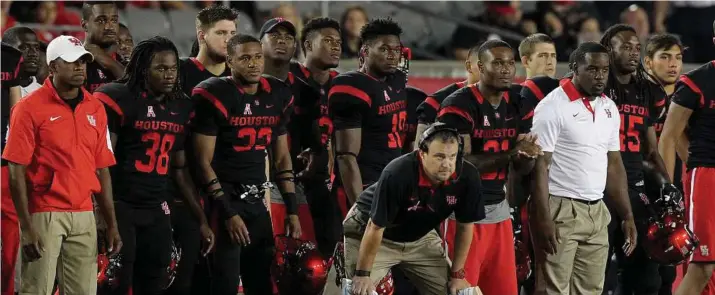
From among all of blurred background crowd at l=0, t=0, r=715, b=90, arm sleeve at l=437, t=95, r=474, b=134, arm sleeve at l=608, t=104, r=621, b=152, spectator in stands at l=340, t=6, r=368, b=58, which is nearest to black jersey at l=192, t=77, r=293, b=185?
arm sleeve at l=437, t=95, r=474, b=134

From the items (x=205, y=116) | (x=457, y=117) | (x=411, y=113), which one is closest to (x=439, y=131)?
(x=457, y=117)

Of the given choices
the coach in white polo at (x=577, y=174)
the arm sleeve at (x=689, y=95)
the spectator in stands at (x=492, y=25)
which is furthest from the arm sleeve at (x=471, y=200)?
the spectator in stands at (x=492, y=25)

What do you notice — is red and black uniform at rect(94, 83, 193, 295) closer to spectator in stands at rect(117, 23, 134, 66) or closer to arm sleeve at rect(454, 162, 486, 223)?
spectator in stands at rect(117, 23, 134, 66)

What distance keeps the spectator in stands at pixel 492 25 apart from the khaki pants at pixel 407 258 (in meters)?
6.67

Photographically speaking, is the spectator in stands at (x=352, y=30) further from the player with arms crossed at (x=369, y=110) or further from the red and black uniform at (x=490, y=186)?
the red and black uniform at (x=490, y=186)

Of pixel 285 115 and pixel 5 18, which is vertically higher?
pixel 5 18

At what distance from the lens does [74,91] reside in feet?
23.2

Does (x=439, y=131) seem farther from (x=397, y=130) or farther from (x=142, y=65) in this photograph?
(x=142, y=65)

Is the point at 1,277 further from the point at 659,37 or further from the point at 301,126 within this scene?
the point at 659,37

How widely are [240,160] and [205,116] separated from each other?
12.8 inches

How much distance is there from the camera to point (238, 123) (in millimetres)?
7613

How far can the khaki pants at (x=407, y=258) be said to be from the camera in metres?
7.08

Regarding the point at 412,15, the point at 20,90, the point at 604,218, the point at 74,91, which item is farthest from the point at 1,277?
the point at 412,15

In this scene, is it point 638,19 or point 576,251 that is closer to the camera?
point 576,251
